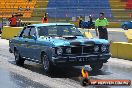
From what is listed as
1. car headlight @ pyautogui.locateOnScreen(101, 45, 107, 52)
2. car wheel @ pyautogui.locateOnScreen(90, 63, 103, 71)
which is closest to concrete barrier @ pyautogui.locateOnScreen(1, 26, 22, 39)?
car wheel @ pyautogui.locateOnScreen(90, 63, 103, 71)

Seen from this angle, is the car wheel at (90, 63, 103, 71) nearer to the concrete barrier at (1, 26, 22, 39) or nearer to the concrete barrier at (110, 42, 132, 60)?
the concrete barrier at (110, 42, 132, 60)

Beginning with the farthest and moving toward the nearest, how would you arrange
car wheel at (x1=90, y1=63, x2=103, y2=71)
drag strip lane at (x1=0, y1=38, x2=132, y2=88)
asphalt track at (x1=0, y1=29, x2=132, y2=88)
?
car wheel at (x1=90, y1=63, x2=103, y2=71) < drag strip lane at (x1=0, y1=38, x2=132, y2=88) < asphalt track at (x1=0, y1=29, x2=132, y2=88)

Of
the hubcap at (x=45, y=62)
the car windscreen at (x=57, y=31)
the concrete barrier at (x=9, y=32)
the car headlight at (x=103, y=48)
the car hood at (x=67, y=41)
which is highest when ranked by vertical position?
the car windscreen at (x=57, y=31)

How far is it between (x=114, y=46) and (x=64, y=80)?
6623 mm

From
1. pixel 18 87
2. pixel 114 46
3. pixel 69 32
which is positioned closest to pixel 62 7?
pixel 114 46

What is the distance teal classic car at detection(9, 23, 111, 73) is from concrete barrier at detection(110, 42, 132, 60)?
3293mm

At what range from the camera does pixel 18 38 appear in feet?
45.4

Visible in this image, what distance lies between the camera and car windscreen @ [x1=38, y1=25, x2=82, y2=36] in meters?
12.0

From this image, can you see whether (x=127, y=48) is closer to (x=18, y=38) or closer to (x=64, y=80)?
(x=18, y=38)

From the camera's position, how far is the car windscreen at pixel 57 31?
12008 millimetres

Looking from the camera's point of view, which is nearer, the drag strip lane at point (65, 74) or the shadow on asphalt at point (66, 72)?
the drag strip lane at point (65, 74)

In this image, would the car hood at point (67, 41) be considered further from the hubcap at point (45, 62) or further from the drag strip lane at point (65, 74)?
the drag strip lane at point (65, 74)

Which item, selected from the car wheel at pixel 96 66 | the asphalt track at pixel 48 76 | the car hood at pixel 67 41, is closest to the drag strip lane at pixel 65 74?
the asphalt track at pixel 48 76

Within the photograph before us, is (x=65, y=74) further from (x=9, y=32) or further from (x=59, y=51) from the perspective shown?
(x=9, y=32)
